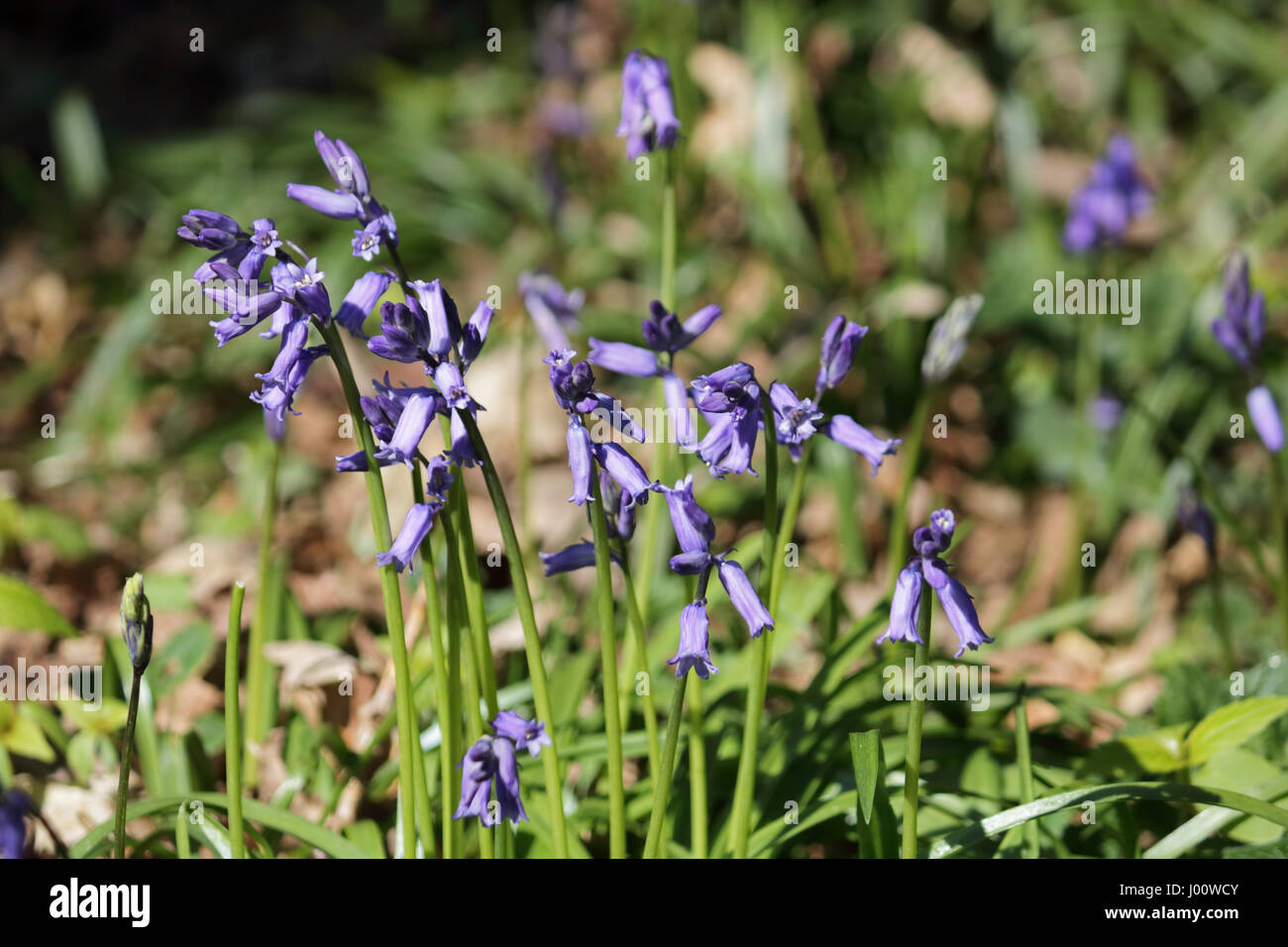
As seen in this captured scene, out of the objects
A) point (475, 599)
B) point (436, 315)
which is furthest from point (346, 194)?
point (475, 599)

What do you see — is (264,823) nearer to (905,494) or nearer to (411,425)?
(411,425)

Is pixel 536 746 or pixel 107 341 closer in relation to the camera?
pixel 536 746

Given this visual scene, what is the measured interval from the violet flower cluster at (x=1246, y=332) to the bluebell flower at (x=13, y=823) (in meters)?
3.08

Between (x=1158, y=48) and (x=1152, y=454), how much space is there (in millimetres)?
3371

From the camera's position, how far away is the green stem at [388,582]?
6.14 ft

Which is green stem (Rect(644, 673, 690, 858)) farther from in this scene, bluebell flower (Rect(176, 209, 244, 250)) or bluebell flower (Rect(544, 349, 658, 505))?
bluebell flower (Rect(176, 209, 244, 250))

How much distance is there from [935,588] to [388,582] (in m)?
1.02

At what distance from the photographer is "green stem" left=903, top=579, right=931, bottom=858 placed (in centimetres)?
183

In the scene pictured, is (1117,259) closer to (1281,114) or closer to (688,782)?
(1281,114)

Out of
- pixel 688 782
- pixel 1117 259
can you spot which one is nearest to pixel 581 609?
pixel 688 782

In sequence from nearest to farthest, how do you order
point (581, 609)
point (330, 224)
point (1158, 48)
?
point (581, 609) < point (330, 224) < point (1158, 48)

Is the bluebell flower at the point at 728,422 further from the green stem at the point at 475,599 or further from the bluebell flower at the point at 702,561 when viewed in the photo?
the green stem at the point at 475,599
